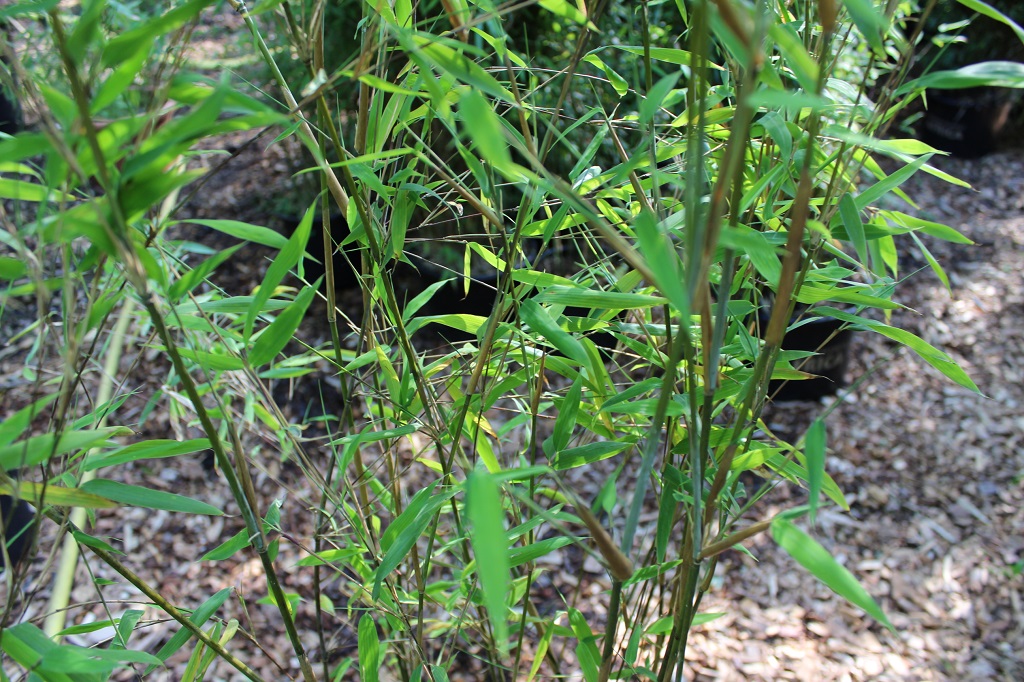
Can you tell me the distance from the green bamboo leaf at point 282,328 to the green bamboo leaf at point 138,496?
114mm

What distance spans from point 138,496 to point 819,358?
1.75 meters

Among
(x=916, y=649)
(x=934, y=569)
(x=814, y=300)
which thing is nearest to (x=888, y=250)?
(x=814, y=300)

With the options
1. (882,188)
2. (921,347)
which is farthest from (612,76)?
(921,347)

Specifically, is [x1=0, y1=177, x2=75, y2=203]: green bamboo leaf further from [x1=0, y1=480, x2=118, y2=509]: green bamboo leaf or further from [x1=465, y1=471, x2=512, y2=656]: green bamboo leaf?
[x1=465, y1=471, x2=512, y2=656]: green bamboo leaf

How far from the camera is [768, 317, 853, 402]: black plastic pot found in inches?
74.9

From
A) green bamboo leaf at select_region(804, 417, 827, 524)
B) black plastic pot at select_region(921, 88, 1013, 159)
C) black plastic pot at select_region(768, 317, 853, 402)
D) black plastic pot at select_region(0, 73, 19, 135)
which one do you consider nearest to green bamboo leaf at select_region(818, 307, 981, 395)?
green bamboo leaf at select_region(804, 417, 827, 524)

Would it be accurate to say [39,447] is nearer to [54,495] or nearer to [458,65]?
[54,495]

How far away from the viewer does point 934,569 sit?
1.58 m

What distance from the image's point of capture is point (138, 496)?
0.54 meters

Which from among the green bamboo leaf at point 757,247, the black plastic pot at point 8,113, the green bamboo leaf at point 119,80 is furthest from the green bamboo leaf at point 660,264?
the black plastic pot at point 8,113

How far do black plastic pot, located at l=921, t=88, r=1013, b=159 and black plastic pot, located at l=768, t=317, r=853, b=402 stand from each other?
5.10 feet

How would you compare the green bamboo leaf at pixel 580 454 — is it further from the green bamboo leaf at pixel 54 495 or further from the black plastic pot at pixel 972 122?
the black plastic pot at pixel 972 122

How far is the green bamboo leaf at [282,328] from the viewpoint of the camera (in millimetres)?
505

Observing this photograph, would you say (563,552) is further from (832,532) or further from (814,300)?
(814,300)
